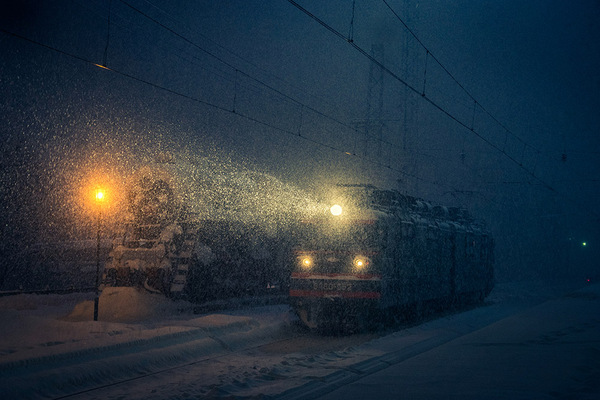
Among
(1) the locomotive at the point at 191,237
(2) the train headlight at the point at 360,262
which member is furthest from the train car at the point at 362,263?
(1) the locomotive at the point at 191,237

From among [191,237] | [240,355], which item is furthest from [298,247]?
[191,237]

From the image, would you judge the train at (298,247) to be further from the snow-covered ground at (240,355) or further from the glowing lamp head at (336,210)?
the snow-covered ground at (240,355)

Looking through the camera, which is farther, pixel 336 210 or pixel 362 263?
pixel 336 210

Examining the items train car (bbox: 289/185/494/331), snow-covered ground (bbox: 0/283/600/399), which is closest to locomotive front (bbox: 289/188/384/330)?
train car (bbox: 289/185/494/331)

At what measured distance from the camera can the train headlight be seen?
39.0 ft

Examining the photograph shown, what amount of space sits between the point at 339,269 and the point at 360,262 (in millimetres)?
533

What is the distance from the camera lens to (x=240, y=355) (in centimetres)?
955

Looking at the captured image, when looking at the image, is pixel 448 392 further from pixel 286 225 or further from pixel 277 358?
pixel 286 225

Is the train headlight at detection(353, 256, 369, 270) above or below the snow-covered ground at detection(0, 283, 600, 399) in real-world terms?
above

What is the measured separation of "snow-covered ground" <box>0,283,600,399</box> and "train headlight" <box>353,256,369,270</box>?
65.1 inches

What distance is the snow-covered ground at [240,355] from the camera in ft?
22.2

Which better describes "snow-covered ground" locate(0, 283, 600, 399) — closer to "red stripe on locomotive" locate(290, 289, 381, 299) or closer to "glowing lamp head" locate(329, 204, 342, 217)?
"red stripe on locomotive" locate(290, 289, 381, 299)

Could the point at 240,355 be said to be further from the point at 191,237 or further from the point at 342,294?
the point at 191,237

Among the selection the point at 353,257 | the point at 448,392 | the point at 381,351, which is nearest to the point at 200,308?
the point at 353,257
